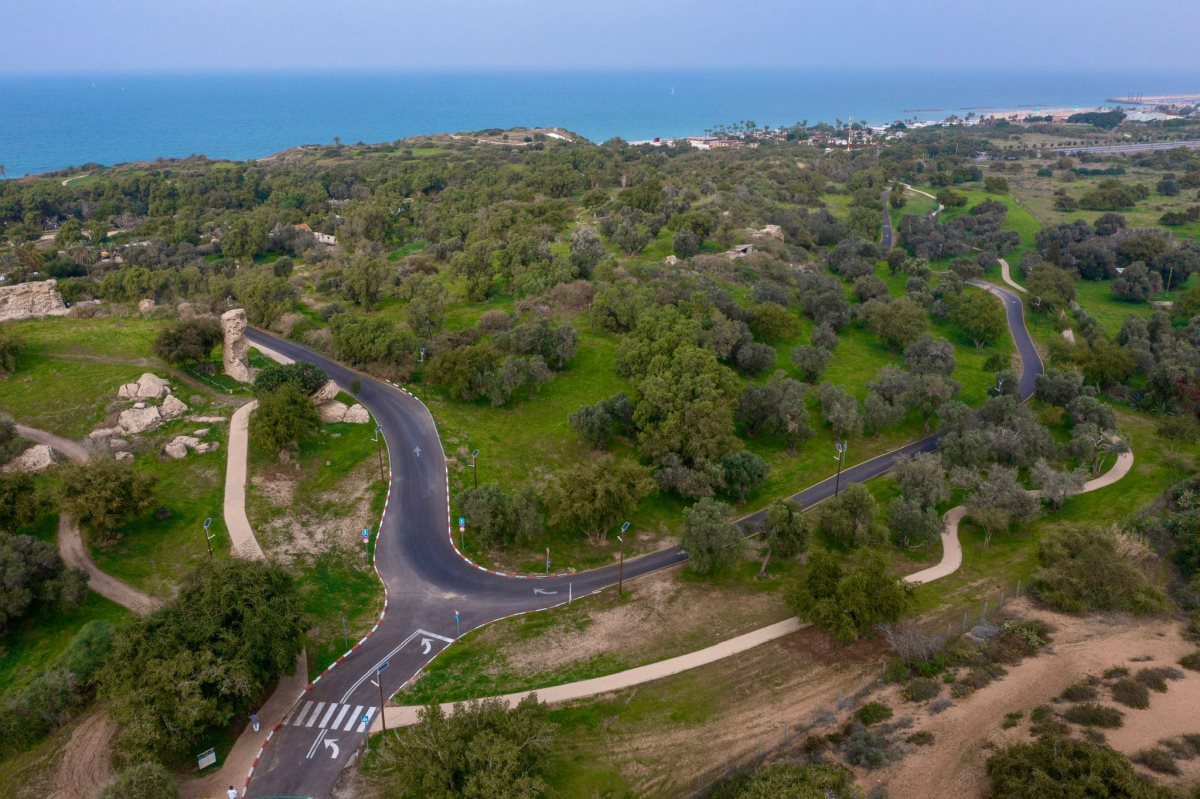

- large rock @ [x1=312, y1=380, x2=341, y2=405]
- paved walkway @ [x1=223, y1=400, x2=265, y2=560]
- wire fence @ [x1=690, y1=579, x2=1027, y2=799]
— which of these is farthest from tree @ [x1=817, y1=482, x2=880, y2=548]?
large rock @ [x1=312, y1=380, x2=341, y2=405]

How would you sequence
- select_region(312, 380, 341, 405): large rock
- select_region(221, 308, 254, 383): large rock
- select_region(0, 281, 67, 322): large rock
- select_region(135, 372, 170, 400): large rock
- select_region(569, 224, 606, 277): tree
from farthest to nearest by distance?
select_region(569, 224, 606, 277): tree → select_region(0, 281, 67, 322): large rock → select_region(221, 308, 254, 383): large rock → select_region(312, 380, 341, 405): large rock → select_region(135, 372, 170, 400): large rock

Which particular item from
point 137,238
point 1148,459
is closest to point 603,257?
point 1148,459

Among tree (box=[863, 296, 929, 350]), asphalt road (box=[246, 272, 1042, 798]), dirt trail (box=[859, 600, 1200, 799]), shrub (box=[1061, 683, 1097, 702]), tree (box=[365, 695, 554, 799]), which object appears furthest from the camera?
tree (box=[863, 296, 929, 350])

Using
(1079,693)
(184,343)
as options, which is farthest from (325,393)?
(1079,693)

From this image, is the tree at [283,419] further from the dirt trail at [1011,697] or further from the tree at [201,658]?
the dirt trail at [1011,697]

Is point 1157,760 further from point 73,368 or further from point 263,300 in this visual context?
point 263,300

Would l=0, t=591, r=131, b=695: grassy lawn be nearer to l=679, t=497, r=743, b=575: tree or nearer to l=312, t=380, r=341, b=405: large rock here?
l=312, t=380, r=341, b=405: large rock

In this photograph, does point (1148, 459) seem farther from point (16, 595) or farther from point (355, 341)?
point (16, 595)

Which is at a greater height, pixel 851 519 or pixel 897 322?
pixel 897 322
